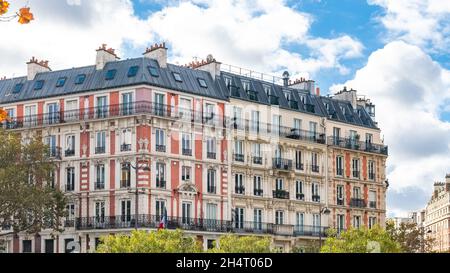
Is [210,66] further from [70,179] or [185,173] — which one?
[70,179]

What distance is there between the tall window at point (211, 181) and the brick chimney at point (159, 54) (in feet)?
32.9

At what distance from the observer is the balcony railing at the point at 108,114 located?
7431 centimetres

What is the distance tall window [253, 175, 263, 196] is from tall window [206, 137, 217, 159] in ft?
16.6

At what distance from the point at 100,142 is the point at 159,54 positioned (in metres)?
9.24

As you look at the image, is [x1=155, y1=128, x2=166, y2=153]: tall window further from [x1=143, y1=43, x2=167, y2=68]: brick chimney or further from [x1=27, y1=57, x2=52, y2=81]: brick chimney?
[x1=27, y1=57, x2=52, y2=81]: brick chimney

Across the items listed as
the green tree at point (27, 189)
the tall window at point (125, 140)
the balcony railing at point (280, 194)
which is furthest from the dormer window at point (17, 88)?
the balcony railing at point (280, 194)

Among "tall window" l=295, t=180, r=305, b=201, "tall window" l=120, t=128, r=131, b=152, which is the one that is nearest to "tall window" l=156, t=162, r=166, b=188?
"tall window" l=120, t=128, r=131, b=152

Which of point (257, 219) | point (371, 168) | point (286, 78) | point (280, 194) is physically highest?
point (286, 78)

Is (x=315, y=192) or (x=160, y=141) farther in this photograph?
(x=315, y=192)

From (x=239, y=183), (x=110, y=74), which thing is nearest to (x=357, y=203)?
(x=239, y=183)

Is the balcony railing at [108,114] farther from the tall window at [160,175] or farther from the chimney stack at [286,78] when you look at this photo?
the chimney stack at [286,78]

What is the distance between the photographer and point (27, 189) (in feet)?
212
